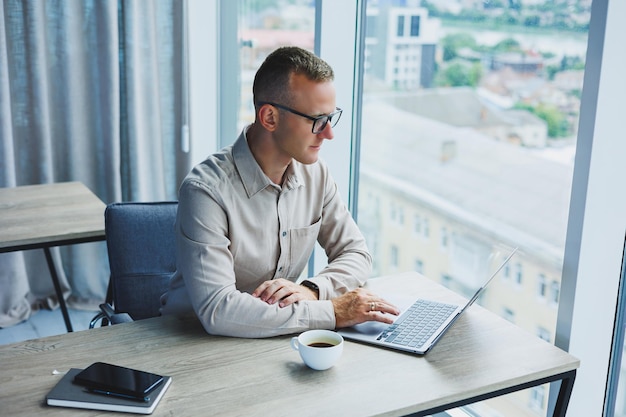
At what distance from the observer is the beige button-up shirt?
1734 millimetres

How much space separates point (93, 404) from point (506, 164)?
4.84 ft

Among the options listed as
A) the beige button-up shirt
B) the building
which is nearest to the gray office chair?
the beige button-up shirt

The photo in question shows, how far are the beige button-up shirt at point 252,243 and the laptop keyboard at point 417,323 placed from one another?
0.16m

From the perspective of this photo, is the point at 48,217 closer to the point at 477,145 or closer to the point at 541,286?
the point at 477,145

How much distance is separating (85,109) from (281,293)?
89.1 inches

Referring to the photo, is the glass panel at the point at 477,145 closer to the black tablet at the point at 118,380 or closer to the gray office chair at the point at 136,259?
the gray office chair at the point at 136,259

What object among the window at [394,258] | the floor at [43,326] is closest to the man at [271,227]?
the window at [394,258]

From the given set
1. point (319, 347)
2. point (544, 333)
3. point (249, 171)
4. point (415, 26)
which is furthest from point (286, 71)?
point (544, 333)

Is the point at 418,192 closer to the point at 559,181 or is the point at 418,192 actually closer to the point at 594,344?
the point at 559,181

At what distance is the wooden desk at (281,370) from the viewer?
144 cm

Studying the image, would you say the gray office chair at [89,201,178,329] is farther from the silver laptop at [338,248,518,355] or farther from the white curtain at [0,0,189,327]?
the white curtain at [0,0,189,327]

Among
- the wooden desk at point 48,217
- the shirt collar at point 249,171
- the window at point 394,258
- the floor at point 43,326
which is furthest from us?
the floor at point 43,326

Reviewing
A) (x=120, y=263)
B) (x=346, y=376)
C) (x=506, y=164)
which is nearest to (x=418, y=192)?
(x=506, y=164)

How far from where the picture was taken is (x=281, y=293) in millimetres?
1820
